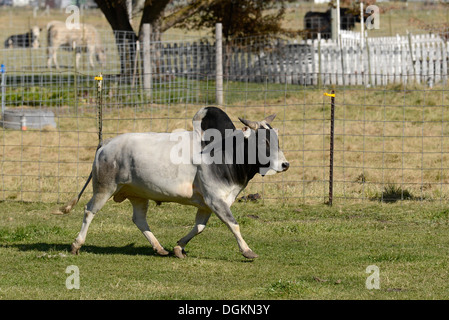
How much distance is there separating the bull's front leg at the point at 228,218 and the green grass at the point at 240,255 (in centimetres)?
20

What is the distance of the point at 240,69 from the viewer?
2392cm

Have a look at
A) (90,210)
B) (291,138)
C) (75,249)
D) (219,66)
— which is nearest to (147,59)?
(219,66)

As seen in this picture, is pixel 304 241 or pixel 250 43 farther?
pixel 250 43

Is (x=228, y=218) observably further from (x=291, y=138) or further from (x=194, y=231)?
(x=291, y=138)

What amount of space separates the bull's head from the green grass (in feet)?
3.61

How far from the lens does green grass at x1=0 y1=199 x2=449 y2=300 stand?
7.34 metres

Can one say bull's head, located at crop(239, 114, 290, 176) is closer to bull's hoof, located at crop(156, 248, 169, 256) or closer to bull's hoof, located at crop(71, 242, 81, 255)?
bull's hoof, located at crop(156, 248, 169, 256)

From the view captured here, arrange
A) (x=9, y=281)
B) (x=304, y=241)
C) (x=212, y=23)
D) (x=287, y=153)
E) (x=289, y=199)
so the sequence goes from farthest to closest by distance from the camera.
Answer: (x=212, y=23) < (x=287, y=153) < (x=289, y=199) < (x=304, y=241) < (x=9, y=281)

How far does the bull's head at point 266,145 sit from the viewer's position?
27.6 feet

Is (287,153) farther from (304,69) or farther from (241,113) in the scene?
(304,69)

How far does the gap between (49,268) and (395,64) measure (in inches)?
685

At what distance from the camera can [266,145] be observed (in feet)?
27.7

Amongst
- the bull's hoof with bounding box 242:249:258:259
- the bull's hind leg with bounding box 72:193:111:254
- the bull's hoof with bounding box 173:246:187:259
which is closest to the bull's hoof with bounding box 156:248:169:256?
the bull's hoof with bounding box 173:246:187:259
